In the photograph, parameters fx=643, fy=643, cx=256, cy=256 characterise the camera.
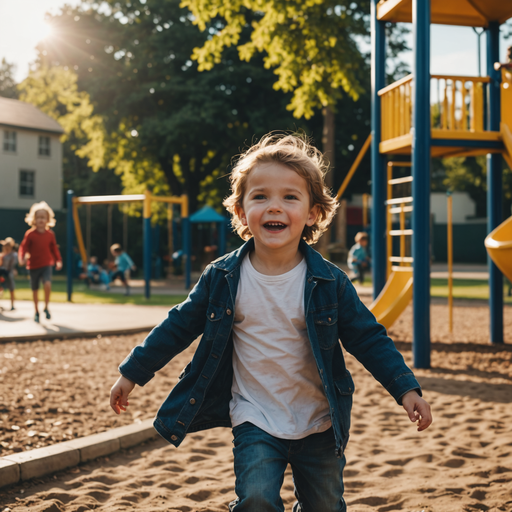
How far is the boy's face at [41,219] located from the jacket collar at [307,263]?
8.69 metres

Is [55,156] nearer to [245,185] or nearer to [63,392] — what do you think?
[63,392]

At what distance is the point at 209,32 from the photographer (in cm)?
2538

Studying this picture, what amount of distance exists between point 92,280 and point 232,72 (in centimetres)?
978

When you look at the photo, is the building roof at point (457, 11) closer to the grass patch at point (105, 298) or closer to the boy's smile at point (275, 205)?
the boy's smile at point (275, 205)

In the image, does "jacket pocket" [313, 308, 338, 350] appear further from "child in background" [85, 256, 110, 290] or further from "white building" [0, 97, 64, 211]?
"white building" [0, 97, 64, 211]

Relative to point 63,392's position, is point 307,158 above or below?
above

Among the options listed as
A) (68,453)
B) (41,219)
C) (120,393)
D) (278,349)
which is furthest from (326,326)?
(41,219)

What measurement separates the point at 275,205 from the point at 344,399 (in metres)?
0.80

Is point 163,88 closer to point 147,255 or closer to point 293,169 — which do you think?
point 147,255

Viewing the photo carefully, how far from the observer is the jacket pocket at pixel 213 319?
2.48 metres

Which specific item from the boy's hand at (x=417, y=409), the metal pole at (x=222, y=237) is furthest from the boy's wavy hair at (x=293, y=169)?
the metal pole at (x=222, y=237)

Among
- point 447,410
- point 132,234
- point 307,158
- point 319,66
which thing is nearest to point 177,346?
point 307,158

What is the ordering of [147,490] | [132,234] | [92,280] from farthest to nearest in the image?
[132,234], [92,280], [147,490]

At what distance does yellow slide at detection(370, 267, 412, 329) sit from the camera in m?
8.87
